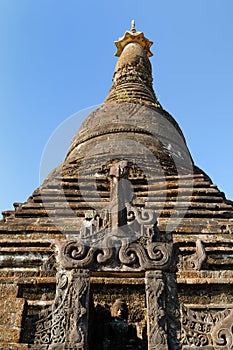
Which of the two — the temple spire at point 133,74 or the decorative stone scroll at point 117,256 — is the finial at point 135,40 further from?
the decorative stone scroll at point 117,256

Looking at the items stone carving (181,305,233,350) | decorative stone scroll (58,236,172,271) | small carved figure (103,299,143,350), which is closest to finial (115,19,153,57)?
small carved figure (103,299,143,350)

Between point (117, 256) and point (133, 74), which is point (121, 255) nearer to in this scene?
point (117, 256)

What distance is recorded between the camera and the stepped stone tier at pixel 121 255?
439 cm

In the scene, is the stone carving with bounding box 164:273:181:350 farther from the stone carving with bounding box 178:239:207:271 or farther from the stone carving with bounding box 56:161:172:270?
the stone carving with bounding box 178:239:207:271

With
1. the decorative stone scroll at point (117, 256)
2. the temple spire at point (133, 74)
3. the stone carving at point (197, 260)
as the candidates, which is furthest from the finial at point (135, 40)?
the decorative stone scroll at point (117, 256)

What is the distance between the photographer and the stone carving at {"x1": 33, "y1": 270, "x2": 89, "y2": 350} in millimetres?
4214

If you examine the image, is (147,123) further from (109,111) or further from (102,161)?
(102,161)

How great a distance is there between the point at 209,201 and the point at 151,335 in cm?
516

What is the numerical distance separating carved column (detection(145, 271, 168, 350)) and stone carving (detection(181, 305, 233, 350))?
23 centimetres

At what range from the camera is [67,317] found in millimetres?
4312

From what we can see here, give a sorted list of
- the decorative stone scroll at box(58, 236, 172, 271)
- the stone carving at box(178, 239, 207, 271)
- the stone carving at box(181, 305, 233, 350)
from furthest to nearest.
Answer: the stone carving at box(178, 239, 207, 271) → the decorative stone scroll at box(58, 236, 172, 271) → the stone carving at box(181, 305, 233, 350)

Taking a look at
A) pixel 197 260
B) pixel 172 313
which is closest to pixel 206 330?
pixel 172 313

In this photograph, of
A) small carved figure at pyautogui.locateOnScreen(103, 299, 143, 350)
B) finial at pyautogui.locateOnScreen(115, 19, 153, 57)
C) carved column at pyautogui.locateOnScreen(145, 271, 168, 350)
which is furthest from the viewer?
finial at pyautogui.locateOnScreen(115, 19, 153, 57)

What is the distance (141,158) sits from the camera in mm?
10922
